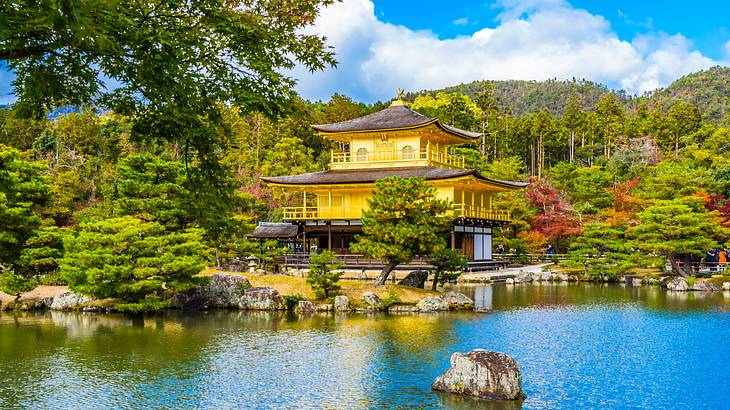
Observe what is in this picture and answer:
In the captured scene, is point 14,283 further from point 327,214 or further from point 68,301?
point 327,214

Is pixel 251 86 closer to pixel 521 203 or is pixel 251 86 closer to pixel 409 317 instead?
pixel 409 317

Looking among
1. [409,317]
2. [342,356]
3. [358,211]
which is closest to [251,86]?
[342,356]

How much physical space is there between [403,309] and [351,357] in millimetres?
7577

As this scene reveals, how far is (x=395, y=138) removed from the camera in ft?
121

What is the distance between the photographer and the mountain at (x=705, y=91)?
86938 millimetres

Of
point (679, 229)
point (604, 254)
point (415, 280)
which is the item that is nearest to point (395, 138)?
point (604, 254)

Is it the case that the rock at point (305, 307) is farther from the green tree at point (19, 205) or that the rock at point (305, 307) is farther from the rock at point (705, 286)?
the rock at point (705, 286)

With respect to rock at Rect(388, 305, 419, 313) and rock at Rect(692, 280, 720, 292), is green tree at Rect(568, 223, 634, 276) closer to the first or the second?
rock at Rect(692, 280, 720, 292)

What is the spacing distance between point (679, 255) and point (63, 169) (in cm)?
3842

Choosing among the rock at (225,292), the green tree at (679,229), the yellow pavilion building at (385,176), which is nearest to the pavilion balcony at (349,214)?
the yellow pavilion building at (385,176)

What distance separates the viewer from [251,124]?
5944cm

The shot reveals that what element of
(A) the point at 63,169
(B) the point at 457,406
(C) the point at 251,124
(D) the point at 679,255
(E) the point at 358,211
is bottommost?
(B) the point at 457,406

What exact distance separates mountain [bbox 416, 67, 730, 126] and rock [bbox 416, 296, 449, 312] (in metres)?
71.1

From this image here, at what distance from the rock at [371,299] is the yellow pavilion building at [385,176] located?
11868 millimetres
